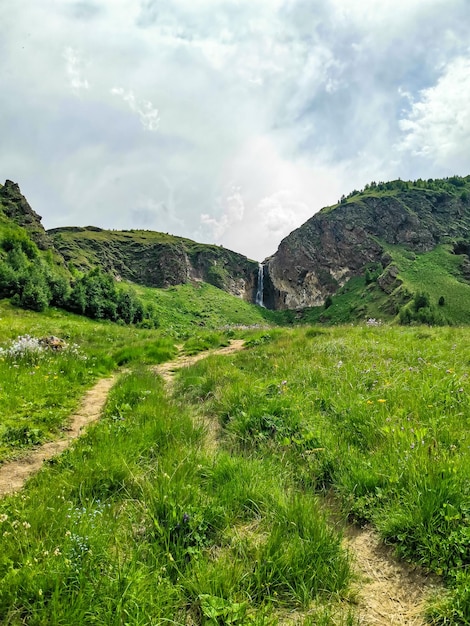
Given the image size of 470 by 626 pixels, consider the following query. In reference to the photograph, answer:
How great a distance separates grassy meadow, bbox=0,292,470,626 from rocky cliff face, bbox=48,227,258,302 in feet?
415

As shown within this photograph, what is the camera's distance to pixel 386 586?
8.55ft

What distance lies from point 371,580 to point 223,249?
660 ft

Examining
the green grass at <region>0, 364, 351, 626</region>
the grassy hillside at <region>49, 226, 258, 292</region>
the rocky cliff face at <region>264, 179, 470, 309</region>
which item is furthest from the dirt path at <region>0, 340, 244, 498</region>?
the rocky cliff face at <region>264, 179, 470, 309</region>

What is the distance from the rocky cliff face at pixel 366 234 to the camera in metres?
171

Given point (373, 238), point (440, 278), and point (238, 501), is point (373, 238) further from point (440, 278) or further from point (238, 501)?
point (238, 501)

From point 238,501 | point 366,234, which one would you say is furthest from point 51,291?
point 366,234

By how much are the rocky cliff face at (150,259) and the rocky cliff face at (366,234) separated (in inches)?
1291

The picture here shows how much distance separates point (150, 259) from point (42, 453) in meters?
162

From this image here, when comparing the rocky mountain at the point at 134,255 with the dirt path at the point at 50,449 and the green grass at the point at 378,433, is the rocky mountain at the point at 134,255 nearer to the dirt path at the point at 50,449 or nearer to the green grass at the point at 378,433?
the dirt path at the point at 50,449

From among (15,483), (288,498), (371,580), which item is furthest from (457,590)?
(15,483)

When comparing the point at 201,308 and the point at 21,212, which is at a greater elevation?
the point at 21,212

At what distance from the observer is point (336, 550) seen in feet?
8.99

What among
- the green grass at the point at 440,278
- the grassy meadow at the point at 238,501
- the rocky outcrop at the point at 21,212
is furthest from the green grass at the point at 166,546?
the green grass at the point at 440,278

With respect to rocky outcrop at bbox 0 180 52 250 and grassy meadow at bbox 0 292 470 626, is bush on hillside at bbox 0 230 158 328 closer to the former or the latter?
rocky outcrop at bbox 0 180 52 250
